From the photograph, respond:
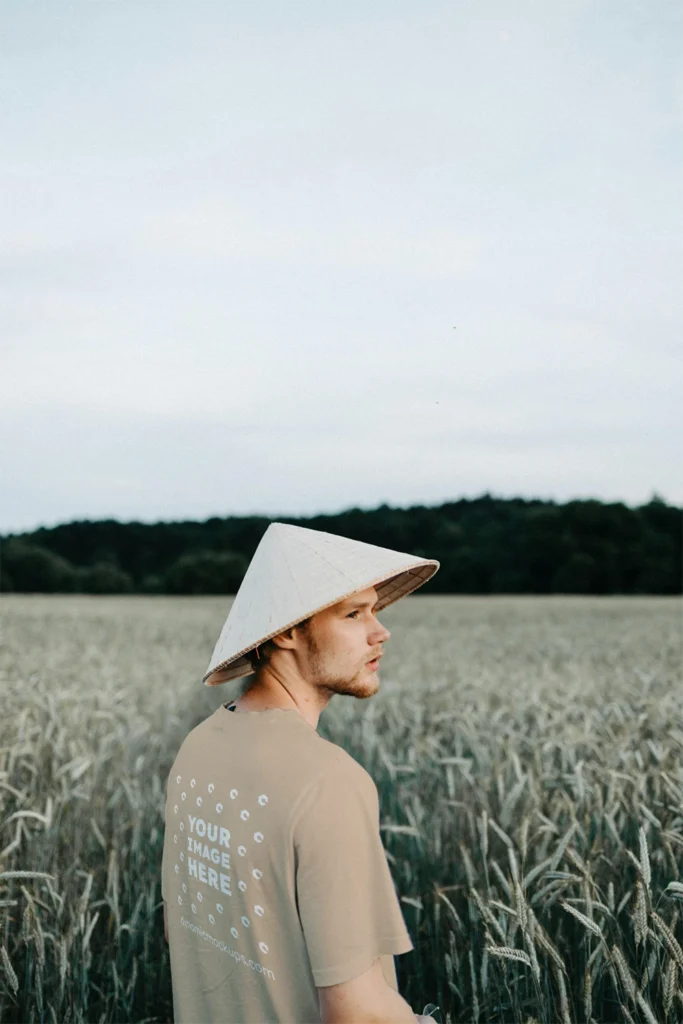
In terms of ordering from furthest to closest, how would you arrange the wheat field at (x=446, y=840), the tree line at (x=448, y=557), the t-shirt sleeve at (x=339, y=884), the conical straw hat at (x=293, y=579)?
1. the tree line at (x=448, y=557)
2. the wheat field at (x=446, y=840)
3. the conical straw hat at (x=293, y=579)
4. the t-shirt sleeve at (x=339, y=884)

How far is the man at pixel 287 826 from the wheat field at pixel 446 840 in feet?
1.64

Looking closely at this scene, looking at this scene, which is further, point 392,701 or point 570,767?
point 392,701

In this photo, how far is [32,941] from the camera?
2.67 m

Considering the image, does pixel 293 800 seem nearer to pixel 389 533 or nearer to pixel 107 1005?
pixel 107 1005

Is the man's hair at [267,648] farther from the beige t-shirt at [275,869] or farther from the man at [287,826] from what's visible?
the beige t-shirt at [275,869]

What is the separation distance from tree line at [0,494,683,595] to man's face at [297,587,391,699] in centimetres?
4205

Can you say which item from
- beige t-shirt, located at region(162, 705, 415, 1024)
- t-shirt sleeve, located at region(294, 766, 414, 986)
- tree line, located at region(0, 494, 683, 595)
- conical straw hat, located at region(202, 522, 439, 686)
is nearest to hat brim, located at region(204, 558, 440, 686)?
conical straw hat, located at region(202, 522, 439, 686)

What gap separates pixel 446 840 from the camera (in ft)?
11.8

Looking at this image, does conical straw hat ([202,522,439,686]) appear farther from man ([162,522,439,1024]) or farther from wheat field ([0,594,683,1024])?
wheat field ([0,594,683,1024])

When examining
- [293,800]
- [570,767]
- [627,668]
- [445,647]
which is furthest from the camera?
[445,647]

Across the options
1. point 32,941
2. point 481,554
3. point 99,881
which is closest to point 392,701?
point 99,881

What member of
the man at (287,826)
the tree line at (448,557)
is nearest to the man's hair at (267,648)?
the man at (287,826)

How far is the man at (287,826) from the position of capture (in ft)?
4.54

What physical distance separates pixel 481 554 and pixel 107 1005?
45.0 metres
